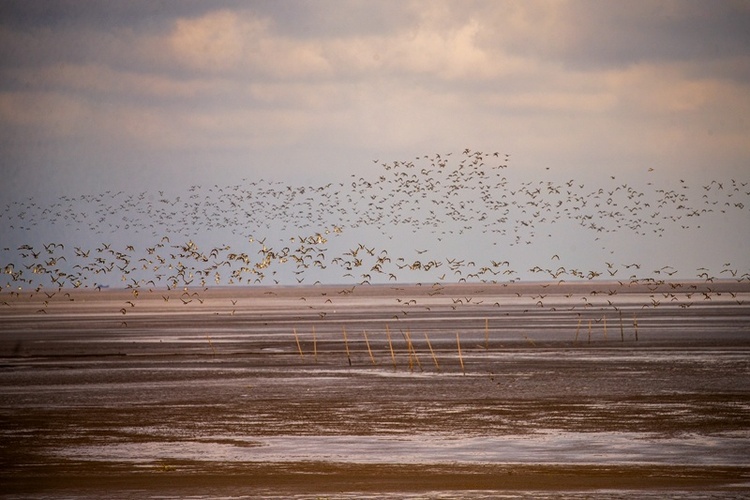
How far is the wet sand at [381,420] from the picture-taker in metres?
15.9

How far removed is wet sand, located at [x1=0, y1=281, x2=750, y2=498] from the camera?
15.9 meters

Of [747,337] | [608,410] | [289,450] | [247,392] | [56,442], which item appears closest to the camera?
[289,450]

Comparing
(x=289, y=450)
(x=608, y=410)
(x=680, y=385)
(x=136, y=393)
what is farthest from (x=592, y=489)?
(x=136, y=393)

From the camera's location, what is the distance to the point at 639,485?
15.3m

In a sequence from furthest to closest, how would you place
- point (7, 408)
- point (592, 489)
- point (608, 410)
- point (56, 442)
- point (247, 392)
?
point (247, 392) < point (7, 408) < point (608, 410) < point (56, 442) < point (592, 489)

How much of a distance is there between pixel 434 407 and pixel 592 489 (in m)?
9.47

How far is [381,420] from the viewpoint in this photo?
22250 millimetres

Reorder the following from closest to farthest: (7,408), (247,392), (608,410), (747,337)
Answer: (608,410)
(7,408)
(247,392)
(747,337)

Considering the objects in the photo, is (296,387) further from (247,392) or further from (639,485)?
(639,485)

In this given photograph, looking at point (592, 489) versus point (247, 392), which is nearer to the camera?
point (592, 489)

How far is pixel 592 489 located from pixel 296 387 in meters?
14.9

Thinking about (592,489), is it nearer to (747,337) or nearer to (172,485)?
(172,485)

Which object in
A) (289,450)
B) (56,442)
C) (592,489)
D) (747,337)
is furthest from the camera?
(747,337)

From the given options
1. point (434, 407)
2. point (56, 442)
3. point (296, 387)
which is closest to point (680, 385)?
point (434, 407)
